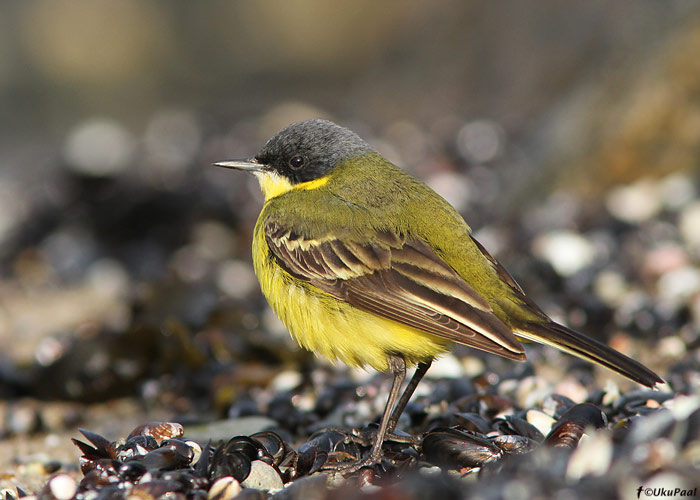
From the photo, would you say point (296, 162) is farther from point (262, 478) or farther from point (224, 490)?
point (224, 490)

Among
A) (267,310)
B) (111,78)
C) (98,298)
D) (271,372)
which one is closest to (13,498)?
(271,372)

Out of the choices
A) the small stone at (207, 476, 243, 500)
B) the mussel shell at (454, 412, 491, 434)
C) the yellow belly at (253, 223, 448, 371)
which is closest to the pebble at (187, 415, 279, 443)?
the yellow belly at (253, 223, 448, 371)

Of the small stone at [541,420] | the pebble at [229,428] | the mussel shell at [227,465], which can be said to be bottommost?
the mussel shell at [227,465]

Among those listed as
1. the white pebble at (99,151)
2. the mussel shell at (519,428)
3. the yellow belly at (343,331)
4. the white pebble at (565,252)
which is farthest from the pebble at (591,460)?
the white pebble at (99,151)

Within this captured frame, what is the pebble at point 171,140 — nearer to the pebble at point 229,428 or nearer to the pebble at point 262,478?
the pebble at point 229,428

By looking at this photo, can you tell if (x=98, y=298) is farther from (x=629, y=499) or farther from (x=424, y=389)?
(x=629, y=499)

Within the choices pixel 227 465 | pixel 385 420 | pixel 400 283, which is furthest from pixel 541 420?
pixel 227 465

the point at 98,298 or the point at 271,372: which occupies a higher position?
the point at 98,298
